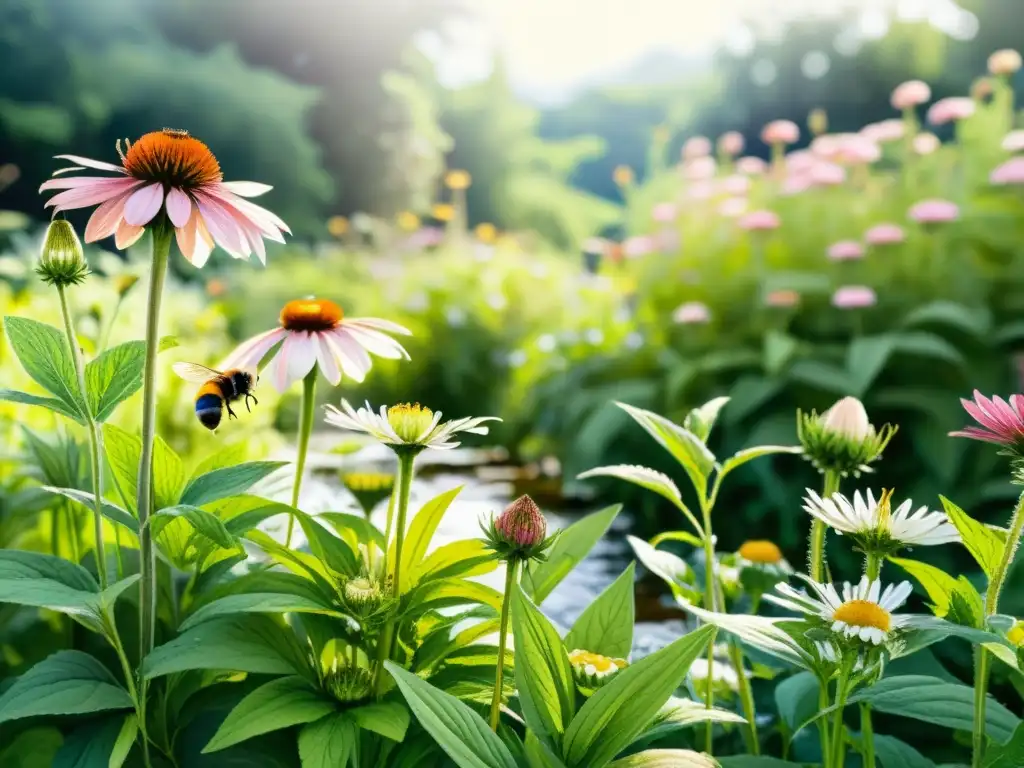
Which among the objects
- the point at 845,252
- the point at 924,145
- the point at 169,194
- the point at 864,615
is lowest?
the point at 864,615

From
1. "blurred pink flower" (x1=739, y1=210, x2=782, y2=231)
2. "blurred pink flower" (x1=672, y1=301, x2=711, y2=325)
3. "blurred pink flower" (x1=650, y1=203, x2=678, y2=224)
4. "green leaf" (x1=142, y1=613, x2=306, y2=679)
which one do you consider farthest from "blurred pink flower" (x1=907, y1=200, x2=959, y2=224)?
"green leaf" (x1=142, y1=613, x2=306, y2=679)

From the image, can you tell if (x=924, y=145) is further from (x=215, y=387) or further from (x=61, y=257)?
(x=61, y=257)

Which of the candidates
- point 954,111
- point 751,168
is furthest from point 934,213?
point 751,168

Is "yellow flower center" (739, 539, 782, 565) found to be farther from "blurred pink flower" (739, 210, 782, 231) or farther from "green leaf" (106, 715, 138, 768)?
"blurred pink flower" (739, 210, 782, 231)

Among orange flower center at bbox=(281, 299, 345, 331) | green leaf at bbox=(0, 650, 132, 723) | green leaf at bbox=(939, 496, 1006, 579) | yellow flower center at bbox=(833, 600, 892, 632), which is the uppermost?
orange flower center at bbox=(281, 299, 345, 331)

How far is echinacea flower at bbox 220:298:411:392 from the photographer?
0.88 m

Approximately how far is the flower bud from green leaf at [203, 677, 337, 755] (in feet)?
1.32

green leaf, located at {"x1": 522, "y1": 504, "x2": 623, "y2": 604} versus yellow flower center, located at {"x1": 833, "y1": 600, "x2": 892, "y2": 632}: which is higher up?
green leaf, located at {"x1": 522, "y1": 504, "x2": 623, "y2": 604}

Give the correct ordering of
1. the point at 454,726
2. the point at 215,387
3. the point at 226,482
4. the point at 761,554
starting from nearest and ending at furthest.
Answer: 1. the point at 454,726
2. the point at 226,482
3. the point at 215,387
4. the point at 761,554

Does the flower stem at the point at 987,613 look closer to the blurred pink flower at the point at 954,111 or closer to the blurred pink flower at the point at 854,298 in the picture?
the blurred pink flower at the point at 854,298

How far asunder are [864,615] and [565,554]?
1.23 ft

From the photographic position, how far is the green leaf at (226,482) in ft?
2.69

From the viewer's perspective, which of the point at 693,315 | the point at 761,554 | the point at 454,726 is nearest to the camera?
the point at 454,726

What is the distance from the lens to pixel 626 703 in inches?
30.8
